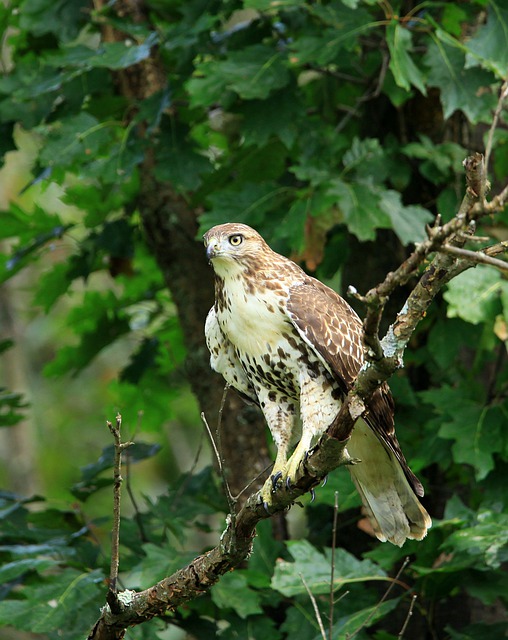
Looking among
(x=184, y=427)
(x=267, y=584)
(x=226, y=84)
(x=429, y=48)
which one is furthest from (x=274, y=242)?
(x=184, y=427)

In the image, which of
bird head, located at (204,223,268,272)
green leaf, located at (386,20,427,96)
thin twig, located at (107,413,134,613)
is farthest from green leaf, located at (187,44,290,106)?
thin twig, located at (107,413,134,613)

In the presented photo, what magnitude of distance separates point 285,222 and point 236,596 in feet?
5.45

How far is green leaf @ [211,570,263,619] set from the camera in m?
3.92

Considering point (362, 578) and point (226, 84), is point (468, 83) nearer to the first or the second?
point (226, 84)

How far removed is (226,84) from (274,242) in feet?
2.50

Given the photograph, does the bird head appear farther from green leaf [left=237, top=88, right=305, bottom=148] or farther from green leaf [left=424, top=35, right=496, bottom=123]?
green leaf [left=424, top=35, right=496, bottom=123]

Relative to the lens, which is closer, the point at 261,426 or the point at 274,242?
the point at 274,242

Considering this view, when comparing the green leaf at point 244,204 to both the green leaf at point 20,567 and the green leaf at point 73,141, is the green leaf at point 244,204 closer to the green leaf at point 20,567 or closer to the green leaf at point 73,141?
the green leaf at point 73,141

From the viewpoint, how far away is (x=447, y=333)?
4.60m

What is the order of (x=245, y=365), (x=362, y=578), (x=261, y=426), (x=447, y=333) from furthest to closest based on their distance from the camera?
(x=261, y=426)
(x=447, y=333)
(x=362, y=578)
(x=245, y=365)

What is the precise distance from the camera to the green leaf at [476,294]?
13.3 ft

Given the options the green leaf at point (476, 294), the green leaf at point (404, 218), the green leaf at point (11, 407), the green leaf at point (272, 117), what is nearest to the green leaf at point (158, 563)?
the green leaf at point (11, 407)

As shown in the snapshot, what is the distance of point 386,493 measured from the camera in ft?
11.5

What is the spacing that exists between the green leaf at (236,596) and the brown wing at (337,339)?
3.23ft
